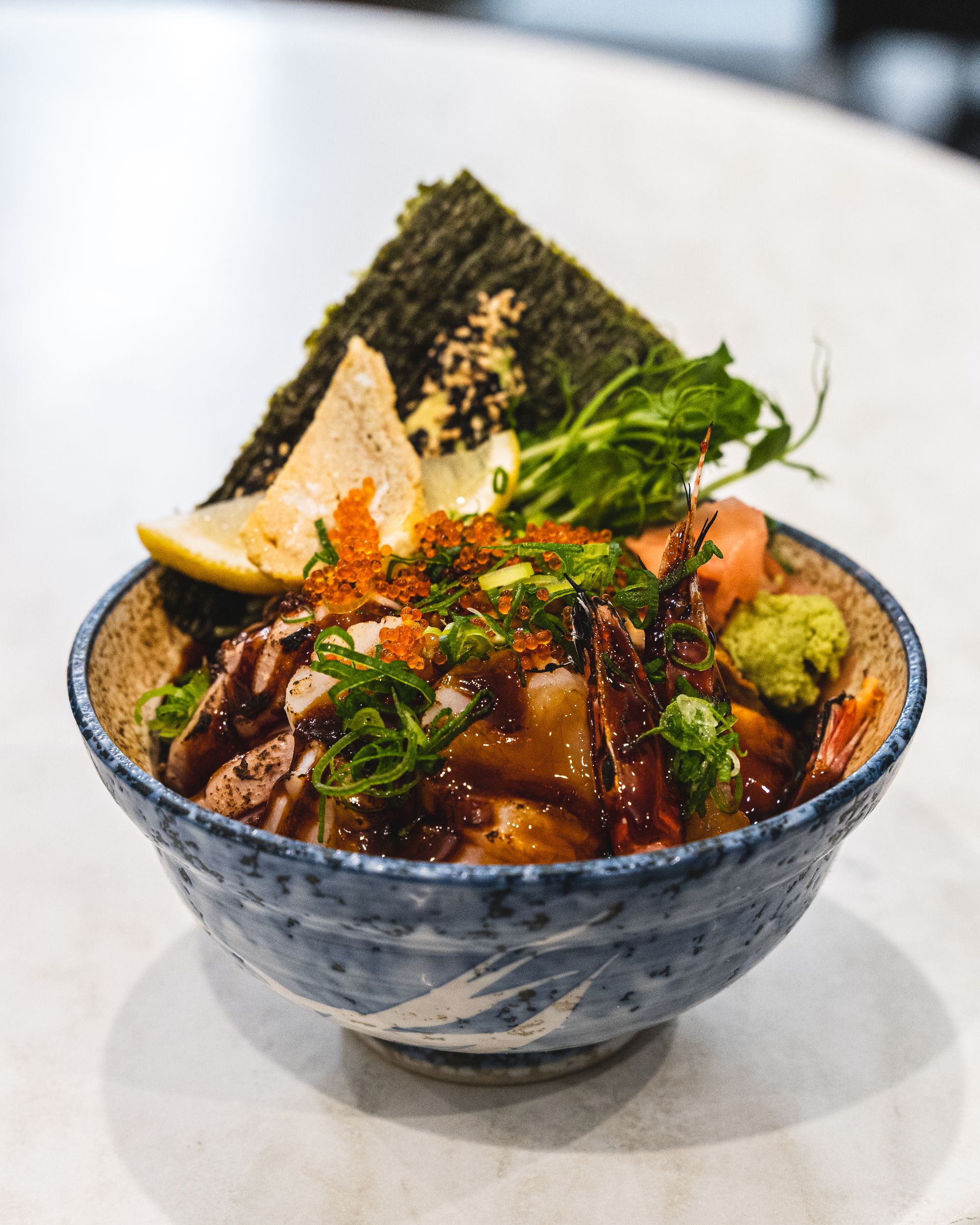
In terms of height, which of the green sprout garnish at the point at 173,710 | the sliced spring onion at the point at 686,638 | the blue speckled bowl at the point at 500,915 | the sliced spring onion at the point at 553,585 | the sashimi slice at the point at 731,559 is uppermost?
the sashimi slice at the point at 731,559

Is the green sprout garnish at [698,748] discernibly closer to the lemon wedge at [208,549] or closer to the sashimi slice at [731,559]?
the sashimi slice at [731,559]

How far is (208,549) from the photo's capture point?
1.46m

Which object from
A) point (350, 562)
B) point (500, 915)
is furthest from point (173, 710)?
point (500, 915)

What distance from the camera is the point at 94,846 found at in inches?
65.5

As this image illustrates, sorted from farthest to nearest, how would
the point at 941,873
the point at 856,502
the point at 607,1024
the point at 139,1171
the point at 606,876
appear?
the point at 856,502 < the point at 941,873 < the point at 139,1171 < the point at 607,1024 < the point at 606,876

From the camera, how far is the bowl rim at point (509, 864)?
0.86 metres

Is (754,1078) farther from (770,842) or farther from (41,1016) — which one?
(41,1016)

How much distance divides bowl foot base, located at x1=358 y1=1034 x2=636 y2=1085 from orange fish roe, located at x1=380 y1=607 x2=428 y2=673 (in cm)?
41

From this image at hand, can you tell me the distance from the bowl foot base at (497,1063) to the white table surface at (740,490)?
2cm

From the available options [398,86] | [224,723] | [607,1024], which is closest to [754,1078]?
[607,1024]

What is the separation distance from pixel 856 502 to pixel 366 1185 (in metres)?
1.84

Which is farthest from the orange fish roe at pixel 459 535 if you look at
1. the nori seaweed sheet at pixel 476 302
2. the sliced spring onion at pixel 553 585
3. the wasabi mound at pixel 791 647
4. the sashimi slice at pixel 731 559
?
the nori seaweed sheet at pixel 476 302

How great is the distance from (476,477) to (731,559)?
1.21ft

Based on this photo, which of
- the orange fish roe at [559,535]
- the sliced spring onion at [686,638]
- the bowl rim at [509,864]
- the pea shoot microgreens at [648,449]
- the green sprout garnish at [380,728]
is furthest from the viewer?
the pea shoot microgreens at [648,449]
